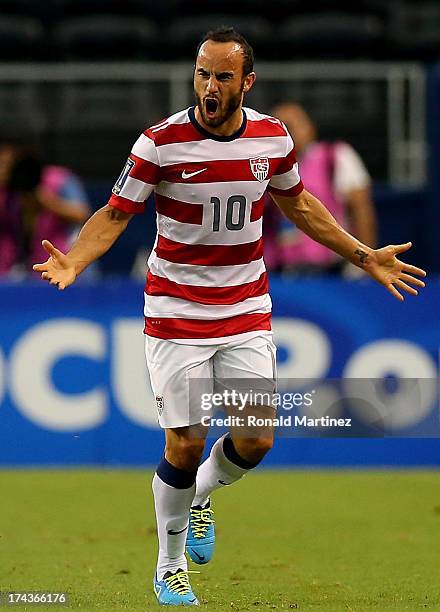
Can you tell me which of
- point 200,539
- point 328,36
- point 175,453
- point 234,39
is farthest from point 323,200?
point 175,453

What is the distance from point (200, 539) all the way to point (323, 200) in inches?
185

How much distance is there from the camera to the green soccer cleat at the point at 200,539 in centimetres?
654

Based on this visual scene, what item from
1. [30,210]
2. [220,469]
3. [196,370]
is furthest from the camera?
[30,210]

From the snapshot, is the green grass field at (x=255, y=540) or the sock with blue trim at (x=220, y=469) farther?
the sock with blue trim at (x=220, y=469)

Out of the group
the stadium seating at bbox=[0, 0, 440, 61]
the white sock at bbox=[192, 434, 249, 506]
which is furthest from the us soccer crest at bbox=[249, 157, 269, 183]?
the stadium seating at bbox=[0, 0, 440, 61]

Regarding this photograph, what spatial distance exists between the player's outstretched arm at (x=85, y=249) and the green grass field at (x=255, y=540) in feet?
4.36

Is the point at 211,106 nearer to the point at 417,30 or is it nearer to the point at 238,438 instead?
the point at 238,438

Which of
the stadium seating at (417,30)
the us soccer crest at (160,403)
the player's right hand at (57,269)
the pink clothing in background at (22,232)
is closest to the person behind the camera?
the player's right hand at (57,269)

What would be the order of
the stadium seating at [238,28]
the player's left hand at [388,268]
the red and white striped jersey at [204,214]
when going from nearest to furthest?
the red and white striped jersey at [204,214] < the player's left hand at [388,268] < the stadium seating at [238,28]

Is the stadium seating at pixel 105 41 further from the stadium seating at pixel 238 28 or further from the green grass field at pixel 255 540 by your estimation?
the green grass field at pixel 255 540

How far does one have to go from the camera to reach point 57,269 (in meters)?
5.75

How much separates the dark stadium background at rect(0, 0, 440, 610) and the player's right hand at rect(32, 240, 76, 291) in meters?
1.32

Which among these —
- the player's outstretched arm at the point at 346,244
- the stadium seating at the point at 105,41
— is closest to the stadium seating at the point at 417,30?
the stadium seating at the point at 105,41

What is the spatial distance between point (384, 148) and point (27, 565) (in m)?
7.12
